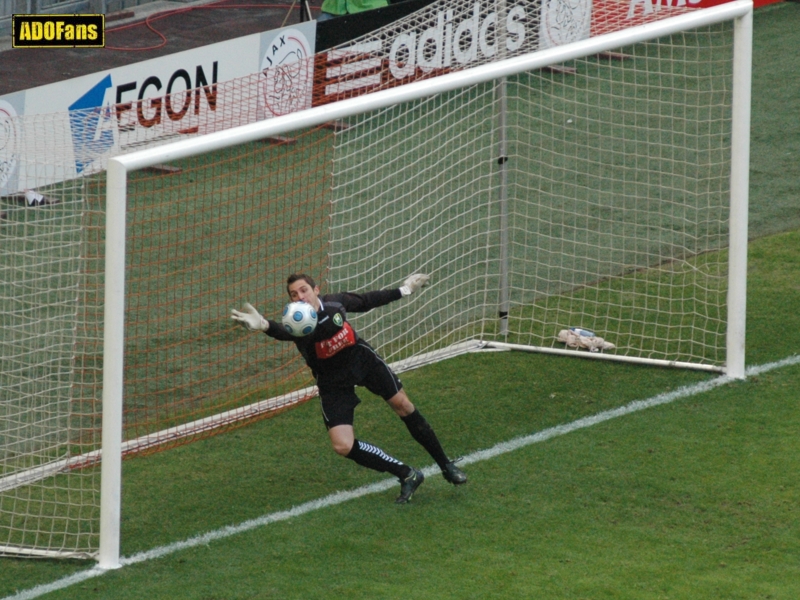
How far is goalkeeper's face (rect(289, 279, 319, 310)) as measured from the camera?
22.6ft

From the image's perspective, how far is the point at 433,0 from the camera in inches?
613

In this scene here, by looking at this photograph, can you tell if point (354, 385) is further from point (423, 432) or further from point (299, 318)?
point (299, 318)

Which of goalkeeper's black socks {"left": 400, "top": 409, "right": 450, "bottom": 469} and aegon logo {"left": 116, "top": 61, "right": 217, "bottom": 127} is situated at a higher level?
aegon logo {"left": 116, "top": 61, "right": 217, "bottom": 127}

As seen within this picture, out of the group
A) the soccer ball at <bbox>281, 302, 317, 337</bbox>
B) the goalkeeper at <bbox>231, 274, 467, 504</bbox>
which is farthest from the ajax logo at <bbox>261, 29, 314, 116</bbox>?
the soccer ball at <bbox>281, 302, 317, 337</bbox>

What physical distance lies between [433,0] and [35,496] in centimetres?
984

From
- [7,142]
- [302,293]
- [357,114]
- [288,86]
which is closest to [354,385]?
[302,293]

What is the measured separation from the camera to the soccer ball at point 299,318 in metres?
6.59

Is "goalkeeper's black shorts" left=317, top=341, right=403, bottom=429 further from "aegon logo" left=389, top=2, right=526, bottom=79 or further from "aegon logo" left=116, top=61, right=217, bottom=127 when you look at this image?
"aegon logo" left=389, top=2, right=526, bottom=79

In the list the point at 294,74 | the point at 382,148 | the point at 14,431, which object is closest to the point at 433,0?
the point at 294,74

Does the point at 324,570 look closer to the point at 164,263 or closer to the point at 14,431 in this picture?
the point at 14,431

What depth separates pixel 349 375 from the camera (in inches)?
279

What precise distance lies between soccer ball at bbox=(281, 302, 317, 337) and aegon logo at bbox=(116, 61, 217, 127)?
2638 millimetres

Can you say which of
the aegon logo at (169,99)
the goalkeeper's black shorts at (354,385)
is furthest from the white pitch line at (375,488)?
the aegon logo at (169,99)

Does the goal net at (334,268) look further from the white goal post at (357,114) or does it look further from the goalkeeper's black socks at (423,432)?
the goalkeeper's black socks at (423,432)
